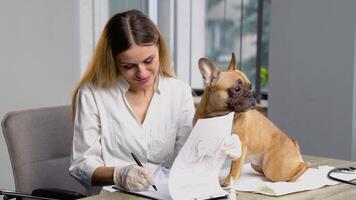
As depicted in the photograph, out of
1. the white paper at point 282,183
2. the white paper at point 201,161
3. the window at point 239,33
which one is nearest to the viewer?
the white paper at point 201,161

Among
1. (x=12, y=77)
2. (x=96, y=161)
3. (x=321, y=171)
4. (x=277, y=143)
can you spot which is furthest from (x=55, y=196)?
(x=12, y=77)

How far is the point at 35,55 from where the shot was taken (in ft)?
9.16

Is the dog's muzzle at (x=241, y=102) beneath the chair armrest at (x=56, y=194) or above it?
above

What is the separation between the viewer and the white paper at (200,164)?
4.28 feet

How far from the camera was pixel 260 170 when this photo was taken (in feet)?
5.12

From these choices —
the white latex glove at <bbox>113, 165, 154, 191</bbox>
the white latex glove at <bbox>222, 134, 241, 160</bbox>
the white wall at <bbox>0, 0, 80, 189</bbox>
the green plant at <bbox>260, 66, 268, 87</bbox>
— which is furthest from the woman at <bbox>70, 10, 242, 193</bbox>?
the green plant at <bbox>260, 66, 268, 87</bbox>

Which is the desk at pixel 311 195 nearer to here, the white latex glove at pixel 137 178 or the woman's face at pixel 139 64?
the white latex glove at pixel 137 178

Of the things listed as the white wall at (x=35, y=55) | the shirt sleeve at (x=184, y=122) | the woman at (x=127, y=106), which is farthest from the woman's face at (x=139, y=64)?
the white wall at (x=35, y=55)

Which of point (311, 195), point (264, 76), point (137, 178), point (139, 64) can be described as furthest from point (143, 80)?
point (264, 76)

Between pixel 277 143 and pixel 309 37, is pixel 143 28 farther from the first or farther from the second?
pixel 309 37

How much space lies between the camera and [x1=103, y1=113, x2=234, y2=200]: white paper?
4.28 feet

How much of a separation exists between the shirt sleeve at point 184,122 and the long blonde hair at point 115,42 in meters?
0.20

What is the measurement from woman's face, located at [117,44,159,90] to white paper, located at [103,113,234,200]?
1.17 ft

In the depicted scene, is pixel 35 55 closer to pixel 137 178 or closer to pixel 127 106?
pixel 127 106
